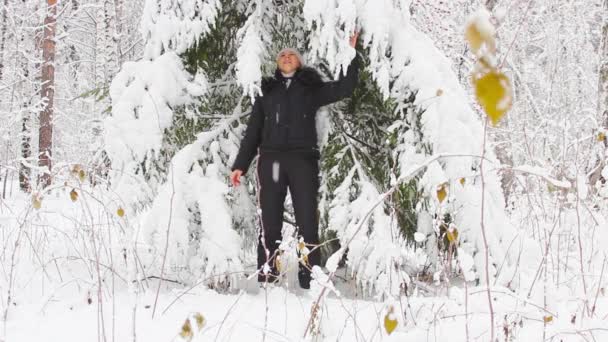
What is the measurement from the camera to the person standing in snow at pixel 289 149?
11.9ft

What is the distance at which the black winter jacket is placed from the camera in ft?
11.9

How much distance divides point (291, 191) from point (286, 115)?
528mm

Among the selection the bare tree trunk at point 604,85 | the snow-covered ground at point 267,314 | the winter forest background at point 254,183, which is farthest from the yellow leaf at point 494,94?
the bare tree trunk at point 604,85

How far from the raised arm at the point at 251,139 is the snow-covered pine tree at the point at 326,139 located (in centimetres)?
15

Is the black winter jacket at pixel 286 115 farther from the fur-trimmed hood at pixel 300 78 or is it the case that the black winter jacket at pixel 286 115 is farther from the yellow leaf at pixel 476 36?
the yellow leaf at pixel 476 36

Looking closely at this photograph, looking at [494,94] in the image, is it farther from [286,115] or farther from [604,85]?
[604,85]

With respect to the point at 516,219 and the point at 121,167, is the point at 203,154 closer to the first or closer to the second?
the point at 121,167

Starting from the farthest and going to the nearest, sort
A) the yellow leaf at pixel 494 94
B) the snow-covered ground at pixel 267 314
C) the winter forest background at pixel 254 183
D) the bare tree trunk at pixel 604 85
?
1. the bare tree trunk at pixel 604 85
2. the winter forest background at pixel 254 183
3. the snow-covered ground at pixel 267 314
4. the yellow leaf at pixel 494 94

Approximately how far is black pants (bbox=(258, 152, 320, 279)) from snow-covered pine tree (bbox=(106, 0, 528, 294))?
17 cm

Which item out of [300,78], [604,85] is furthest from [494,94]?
[604,85]

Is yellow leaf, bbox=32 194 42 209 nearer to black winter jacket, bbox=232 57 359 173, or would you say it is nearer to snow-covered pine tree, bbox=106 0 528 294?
snow-covered pine tree, bbox=106 0 528 294

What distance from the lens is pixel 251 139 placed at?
3.79 metres

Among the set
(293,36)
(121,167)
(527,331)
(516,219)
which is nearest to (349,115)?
(293,36)

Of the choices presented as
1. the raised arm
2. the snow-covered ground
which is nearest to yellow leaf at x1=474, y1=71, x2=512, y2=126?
the snow-covered ground
